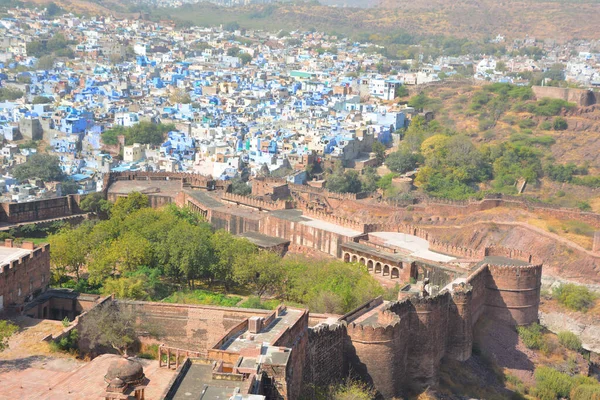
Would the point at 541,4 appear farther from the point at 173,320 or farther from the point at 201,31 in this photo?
the point at 173,320

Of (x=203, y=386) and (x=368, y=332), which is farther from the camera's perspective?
(x=368, y=332)

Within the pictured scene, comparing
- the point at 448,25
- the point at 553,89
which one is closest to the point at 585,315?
the point at 553,89

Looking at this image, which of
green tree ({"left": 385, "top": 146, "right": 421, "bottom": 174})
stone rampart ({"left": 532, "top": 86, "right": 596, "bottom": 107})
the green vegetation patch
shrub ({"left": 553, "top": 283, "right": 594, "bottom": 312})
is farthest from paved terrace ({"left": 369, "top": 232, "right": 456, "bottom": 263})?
stone rampart ({"left": 532, "top": 86, "right": 596, "bottom": 107})

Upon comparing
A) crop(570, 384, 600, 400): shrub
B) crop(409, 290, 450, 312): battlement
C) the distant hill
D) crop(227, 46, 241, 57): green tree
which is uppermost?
the distant hill

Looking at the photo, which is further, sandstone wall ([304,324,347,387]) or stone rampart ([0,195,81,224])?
stone rampart ([0,195,81,224])

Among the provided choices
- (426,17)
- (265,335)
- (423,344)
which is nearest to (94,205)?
(423,344)

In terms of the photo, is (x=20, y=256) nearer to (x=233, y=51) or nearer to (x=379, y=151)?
(x=379, y=151)

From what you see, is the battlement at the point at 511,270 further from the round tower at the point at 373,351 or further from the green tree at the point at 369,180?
the green tree at the point at 369,180

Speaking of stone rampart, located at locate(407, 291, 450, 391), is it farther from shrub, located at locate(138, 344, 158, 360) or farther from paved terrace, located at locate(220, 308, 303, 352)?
shrub, located at locate(138, 344, 158, 360)
